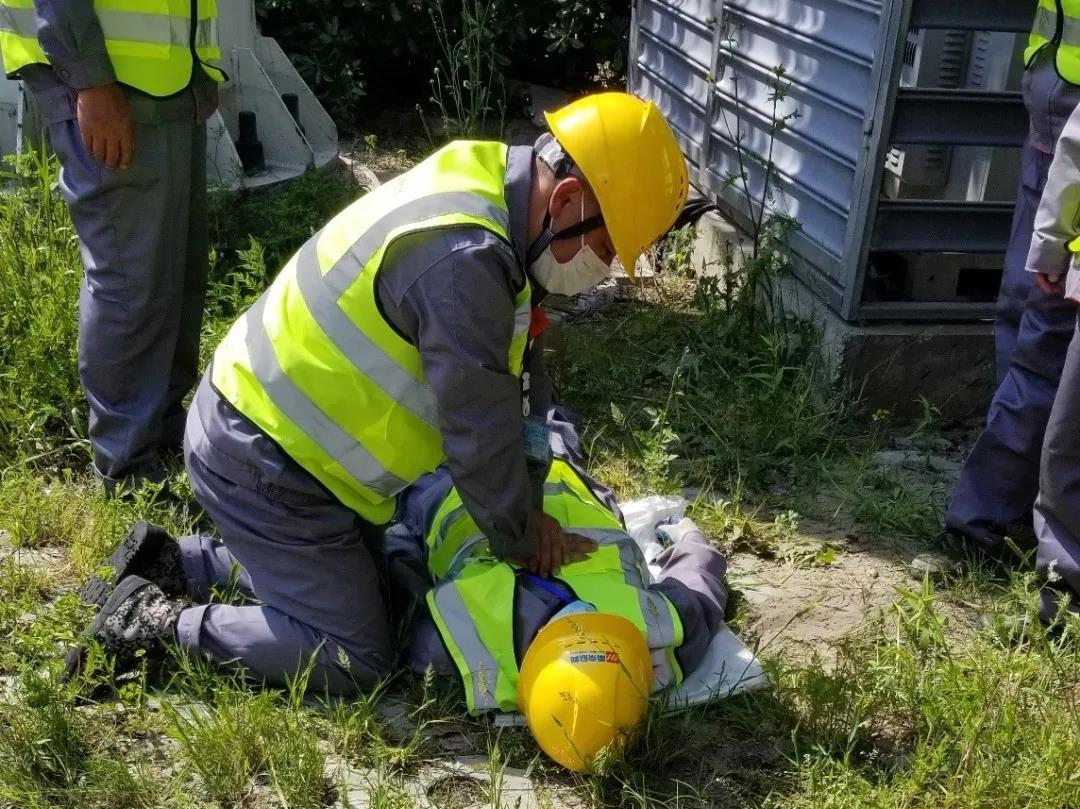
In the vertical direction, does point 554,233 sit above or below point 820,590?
above

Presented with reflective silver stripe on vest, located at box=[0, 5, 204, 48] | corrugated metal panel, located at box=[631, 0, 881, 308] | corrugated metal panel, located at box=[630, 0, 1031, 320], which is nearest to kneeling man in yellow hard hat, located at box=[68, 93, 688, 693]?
reflective silver stripe on vest, located at box=[0, 5, 204, 48]

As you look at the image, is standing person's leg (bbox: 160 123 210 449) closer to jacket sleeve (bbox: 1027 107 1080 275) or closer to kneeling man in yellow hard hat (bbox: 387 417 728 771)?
kneeling man in yellow hard hat (bbox: 387 417 728 771)

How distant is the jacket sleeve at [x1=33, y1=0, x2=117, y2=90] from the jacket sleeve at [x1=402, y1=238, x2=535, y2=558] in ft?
4.47

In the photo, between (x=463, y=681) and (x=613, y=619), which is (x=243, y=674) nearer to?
(x=463, y=681)

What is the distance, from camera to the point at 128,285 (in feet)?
12.0

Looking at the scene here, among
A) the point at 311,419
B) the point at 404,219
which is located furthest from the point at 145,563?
the point at 404,219

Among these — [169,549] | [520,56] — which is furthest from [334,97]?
[169,549]

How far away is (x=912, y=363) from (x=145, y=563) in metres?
2.69

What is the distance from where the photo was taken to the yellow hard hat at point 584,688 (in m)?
2.69

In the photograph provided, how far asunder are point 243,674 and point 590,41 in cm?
589

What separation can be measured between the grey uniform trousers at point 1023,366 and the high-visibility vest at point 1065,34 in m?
0.04

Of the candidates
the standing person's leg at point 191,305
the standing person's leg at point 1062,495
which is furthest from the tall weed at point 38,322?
the standing person's leg at point 1062,495

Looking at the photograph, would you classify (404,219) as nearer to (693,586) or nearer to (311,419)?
(311,419)

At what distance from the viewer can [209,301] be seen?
4789 mm
